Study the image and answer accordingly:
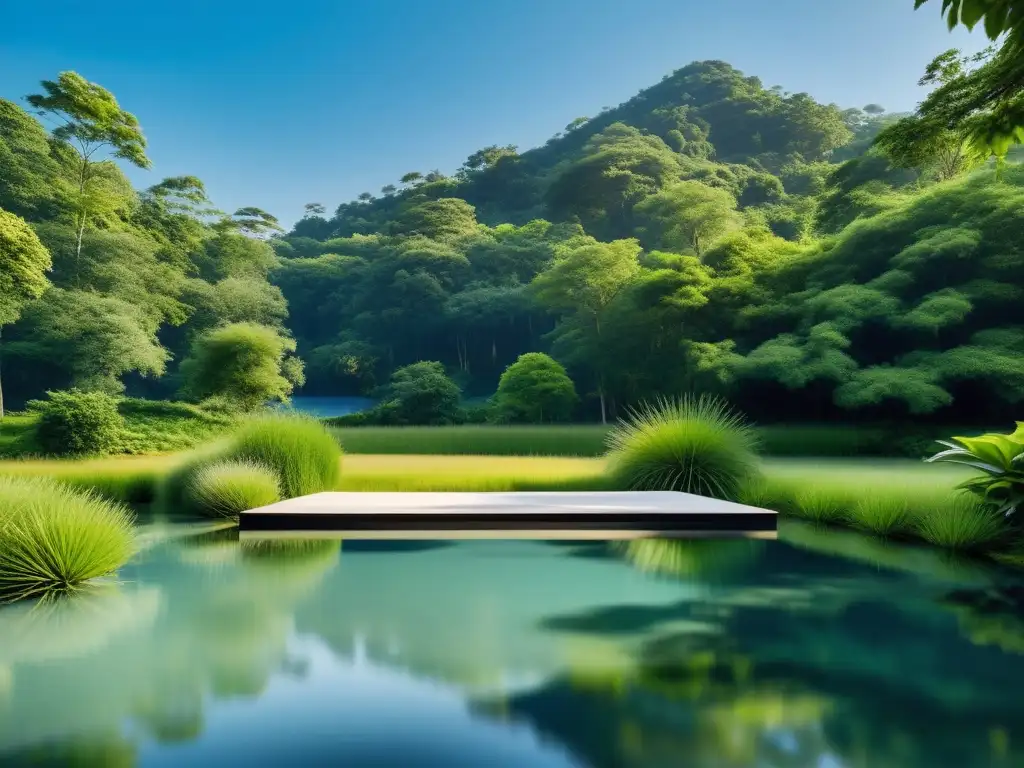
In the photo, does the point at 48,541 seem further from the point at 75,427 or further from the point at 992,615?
the point at 75,427

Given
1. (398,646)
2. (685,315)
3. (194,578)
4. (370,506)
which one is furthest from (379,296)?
(398,646)

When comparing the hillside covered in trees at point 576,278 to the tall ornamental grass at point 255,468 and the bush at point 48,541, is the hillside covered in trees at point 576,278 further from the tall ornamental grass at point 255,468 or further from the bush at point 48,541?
the tall ornamental grass at point 255,468

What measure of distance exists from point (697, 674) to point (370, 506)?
400 cm

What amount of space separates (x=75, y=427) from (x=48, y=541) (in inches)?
369

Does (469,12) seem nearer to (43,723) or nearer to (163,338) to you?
(163,338)

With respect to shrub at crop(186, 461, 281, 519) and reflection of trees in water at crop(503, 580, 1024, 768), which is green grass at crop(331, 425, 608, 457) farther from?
reflection of trees in water at crop(503, 580, 1024, 768)

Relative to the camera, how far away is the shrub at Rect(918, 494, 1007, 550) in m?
5.53

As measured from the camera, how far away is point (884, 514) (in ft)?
20.8

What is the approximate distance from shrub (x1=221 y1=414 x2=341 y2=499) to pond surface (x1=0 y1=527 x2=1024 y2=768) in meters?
2.83

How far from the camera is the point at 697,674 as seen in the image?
291 cm

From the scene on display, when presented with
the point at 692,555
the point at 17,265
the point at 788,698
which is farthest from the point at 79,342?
the point at 788,698

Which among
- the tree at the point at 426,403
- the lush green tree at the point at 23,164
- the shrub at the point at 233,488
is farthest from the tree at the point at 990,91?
the lush green tree at the point at 23,164

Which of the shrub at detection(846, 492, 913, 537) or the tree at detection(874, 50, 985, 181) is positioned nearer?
the shrub at detection(846, 492, 913, 537)

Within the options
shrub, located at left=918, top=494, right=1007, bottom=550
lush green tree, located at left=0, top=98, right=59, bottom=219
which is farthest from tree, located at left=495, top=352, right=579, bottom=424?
shrub, located at left=918, top=494, right=1007, bottom=550
